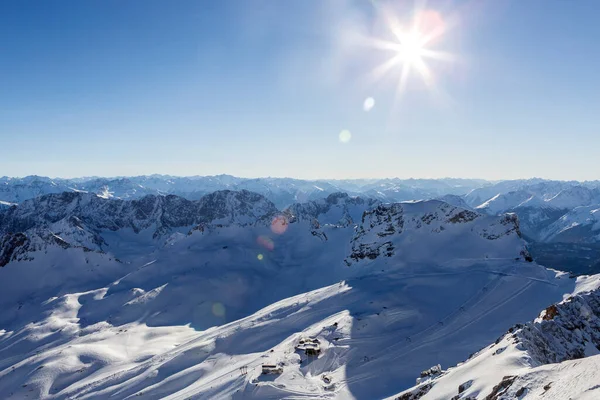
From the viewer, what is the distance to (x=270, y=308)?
7869cm

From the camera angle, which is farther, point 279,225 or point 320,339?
point 279,225

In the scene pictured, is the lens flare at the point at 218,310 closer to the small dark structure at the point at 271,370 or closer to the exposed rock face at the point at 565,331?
the small dark structure at the point at 271,370

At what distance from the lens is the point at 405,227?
100875 millimetres

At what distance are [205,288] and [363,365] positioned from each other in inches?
3010

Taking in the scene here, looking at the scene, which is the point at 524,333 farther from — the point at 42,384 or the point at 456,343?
the point at 42,384

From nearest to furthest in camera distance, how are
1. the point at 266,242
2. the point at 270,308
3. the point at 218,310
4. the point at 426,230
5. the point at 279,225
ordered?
the point at 270,308 → the point at 426,230 → the point at 218,310 → the point at 266,242 → the point at 279,225

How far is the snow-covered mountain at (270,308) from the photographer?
46594mm

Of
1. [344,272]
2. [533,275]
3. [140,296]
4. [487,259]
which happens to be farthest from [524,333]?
[140,296]

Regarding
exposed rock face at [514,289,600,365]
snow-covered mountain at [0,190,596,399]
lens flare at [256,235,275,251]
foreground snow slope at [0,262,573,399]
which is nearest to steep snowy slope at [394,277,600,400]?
exposed rock face at [514,289,600,365]

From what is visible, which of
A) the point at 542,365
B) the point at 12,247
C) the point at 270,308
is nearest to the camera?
the point at 542,365

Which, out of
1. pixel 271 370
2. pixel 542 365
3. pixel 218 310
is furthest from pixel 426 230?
pixel 542 365

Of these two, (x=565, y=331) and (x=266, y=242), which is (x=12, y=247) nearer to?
(x=266, y=242)

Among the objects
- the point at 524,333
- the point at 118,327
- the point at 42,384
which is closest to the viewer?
the point at 524,333

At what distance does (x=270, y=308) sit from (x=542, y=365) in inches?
2493
